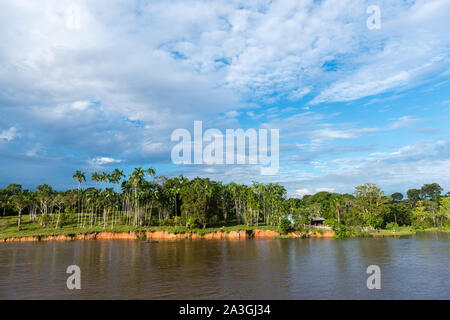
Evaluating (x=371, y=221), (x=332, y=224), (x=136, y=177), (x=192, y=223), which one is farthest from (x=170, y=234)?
(x=371, y=221)

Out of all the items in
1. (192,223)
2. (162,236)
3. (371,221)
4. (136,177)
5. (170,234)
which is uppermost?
(136,177)

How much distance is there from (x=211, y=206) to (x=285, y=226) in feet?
75.3

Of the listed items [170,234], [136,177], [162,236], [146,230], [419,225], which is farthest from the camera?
[419,225]

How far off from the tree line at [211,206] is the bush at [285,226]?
0.59m

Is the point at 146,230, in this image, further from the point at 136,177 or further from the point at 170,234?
the point at 136,177

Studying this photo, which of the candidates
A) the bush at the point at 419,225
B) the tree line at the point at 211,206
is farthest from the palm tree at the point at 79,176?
the bush at the point at 419,225

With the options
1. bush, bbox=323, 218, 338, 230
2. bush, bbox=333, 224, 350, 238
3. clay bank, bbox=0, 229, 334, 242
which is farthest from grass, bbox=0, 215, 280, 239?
bush, bbox=333, 224, 350, 238

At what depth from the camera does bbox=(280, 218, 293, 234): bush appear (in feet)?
244

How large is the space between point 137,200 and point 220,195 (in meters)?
30.0

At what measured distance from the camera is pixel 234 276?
30.9m

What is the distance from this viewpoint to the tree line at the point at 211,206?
268ft

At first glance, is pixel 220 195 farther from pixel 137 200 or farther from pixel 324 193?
pixel 324 193

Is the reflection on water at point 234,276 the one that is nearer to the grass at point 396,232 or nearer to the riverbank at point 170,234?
the riverbank at point 170,234
